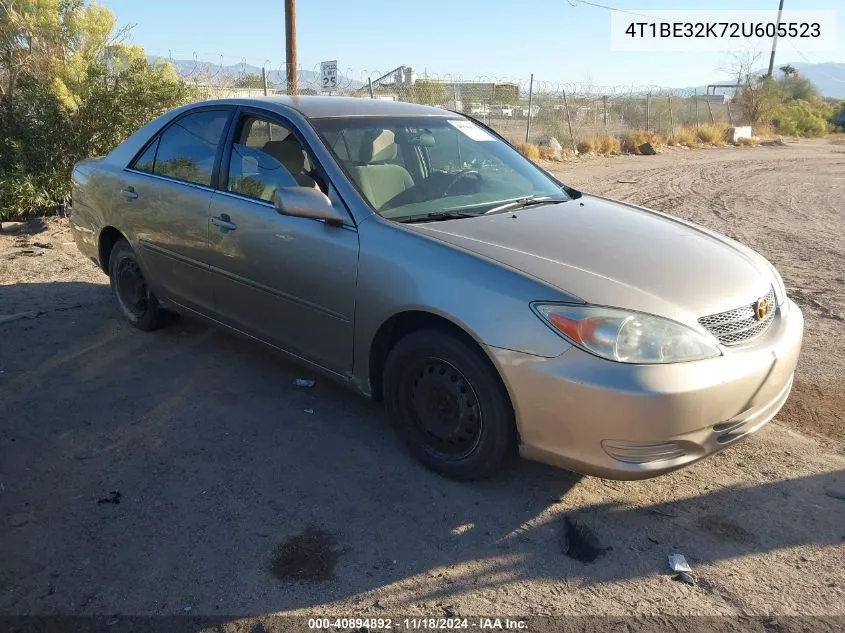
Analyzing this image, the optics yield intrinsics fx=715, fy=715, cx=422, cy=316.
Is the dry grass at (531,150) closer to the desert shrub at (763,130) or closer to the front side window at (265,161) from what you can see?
the front side window at (265,161)

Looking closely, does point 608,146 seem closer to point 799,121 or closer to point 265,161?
point 265,161

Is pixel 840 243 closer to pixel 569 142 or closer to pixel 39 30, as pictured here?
pixel 39 30

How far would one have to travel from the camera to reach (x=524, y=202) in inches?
158

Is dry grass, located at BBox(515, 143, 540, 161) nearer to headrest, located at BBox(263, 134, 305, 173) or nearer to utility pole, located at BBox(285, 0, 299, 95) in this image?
utility pole, located at BBox(285, 0, 299, 95)

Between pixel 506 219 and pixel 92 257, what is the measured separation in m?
3.56

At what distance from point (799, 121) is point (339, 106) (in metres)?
40.4

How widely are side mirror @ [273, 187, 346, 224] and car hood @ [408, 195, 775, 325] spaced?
41 cm

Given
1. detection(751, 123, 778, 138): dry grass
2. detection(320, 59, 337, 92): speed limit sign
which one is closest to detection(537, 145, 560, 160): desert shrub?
detection(320, 59, 337, 92): speed limit sign

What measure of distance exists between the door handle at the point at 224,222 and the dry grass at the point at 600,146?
1935 centimetres

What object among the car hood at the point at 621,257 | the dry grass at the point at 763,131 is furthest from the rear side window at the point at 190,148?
the dry grass at the point at 763,131

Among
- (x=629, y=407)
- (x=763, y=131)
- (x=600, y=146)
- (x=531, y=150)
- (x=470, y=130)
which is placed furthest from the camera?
(x=763, y=131)

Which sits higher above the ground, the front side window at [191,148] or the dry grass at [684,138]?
the dry grass at [684,138]

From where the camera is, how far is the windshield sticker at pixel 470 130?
14.7 feet

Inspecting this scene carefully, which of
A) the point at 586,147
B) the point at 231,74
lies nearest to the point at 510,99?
the point at 586,147
